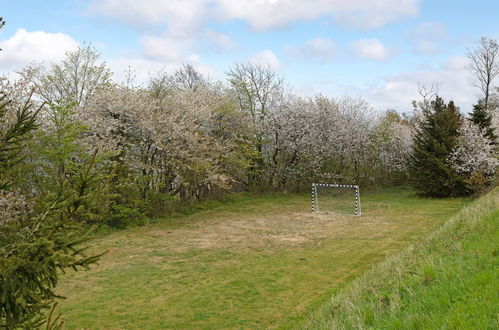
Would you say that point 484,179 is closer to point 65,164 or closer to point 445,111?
point 445,111

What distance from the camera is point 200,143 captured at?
19266 millimetres

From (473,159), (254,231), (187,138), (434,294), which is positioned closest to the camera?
(434,294)

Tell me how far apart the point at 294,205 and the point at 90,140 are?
37.7 ft

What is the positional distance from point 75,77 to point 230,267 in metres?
18.7

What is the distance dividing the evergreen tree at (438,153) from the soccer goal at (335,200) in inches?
167

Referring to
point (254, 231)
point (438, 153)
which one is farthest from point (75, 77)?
point (438, 153)

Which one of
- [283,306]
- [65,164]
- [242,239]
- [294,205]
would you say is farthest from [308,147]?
[283,306]

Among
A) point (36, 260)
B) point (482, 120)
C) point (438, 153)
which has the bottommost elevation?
point (36, 260)

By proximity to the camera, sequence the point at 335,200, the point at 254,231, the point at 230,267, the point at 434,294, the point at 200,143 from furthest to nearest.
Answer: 1. the point at 335,200
2. the point at 200,143
3. the point at 254,231
4. the point at 230,267
5. the point at 434,294

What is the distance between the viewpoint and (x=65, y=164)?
14.3m

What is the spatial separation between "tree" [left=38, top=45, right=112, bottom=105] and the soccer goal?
1374 cm

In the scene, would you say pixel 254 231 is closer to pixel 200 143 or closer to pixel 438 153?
pixel 200 143

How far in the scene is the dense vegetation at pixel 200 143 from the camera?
46.2ft

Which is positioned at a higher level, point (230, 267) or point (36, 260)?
point (36, 260)
